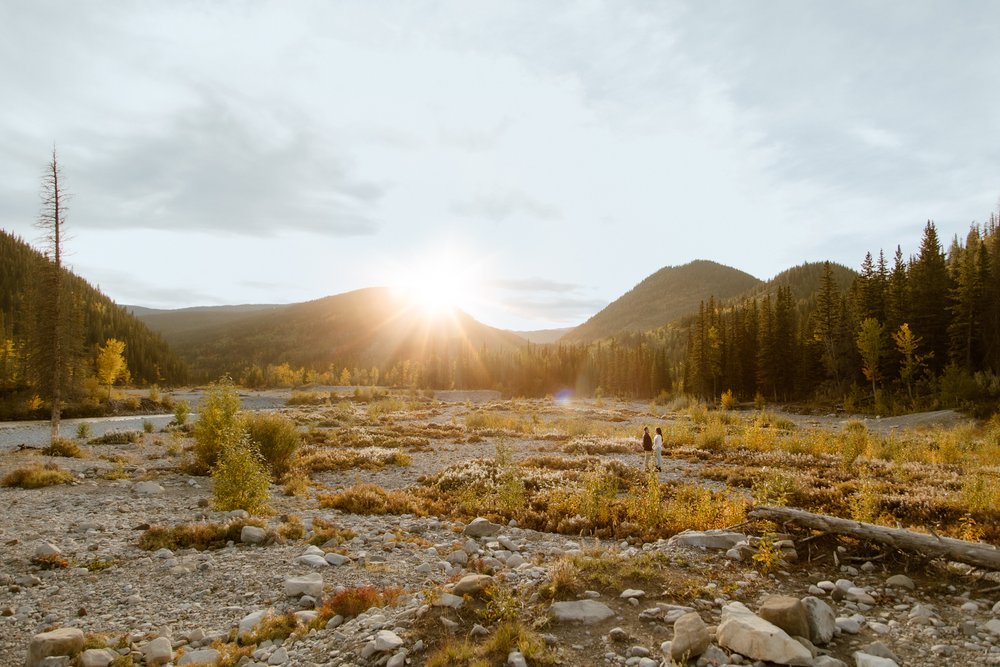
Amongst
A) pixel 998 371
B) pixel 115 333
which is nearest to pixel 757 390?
pixel 998 371

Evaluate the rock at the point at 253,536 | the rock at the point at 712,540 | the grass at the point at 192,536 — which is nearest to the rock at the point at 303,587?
the rock at the point at 253,536

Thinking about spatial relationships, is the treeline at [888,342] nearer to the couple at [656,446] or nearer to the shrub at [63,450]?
the couple at [656,446]

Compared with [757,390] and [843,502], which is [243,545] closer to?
[843,502]

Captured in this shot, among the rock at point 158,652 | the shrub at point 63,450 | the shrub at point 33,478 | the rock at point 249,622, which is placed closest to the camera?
the rock at point 158,652

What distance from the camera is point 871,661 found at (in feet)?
17.7

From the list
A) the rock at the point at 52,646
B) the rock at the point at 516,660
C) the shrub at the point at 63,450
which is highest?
the rock at the point at 516,660

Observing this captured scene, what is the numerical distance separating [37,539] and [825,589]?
15239 mm

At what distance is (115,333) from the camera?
11206 cm

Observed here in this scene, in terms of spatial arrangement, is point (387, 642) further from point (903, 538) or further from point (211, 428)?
point (211, 428)

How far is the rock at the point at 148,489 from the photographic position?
52.7 ft

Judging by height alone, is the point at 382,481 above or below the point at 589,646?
below

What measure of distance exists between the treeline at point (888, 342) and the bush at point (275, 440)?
51.2 meters

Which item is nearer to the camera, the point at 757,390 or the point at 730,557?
the point at 730,557

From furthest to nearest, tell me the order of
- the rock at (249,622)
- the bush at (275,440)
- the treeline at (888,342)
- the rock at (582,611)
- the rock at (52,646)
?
the treeline at (888,342) → the bush at (275,440) → the rock at (249,622) → the rock at (582,611) → the rock at (52,646)
